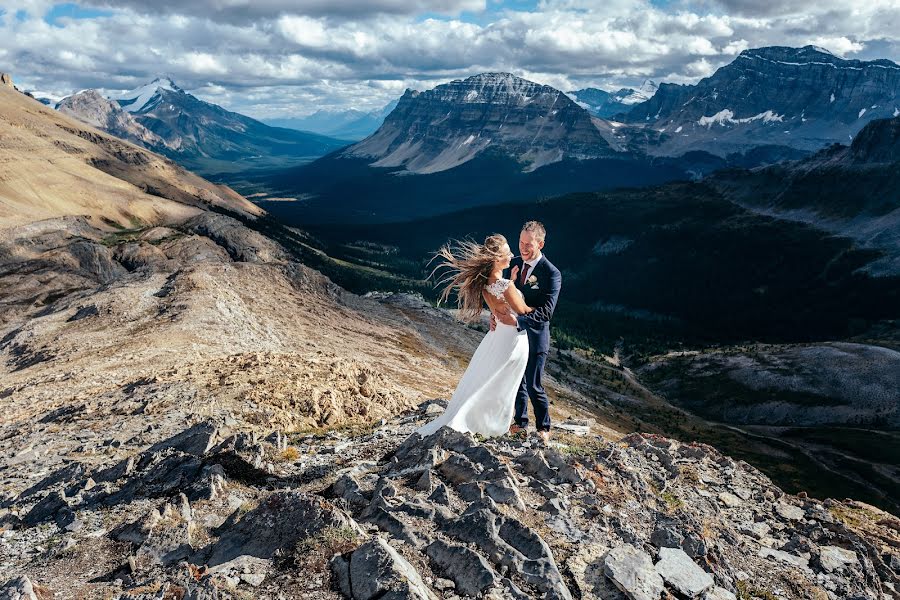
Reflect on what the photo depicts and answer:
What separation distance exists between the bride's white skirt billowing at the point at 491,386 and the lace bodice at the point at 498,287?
58.2 inches

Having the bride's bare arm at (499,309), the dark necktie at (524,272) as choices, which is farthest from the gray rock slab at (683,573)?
the dark necktie at (524,272)

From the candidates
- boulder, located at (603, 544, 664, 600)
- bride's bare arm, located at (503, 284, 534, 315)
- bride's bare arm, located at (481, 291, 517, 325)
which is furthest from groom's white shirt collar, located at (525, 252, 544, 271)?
boulder, located at (603, 544, 664, 600)

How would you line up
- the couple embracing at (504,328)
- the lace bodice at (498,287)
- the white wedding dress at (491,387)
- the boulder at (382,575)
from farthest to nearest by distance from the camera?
the white wedding dress at (491,387)
the couple embracing at (504,328)
the lace bodice at (498,287)
the boulder at (382,575)

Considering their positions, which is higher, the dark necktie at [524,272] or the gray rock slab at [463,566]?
the dark necktie at [524,272]

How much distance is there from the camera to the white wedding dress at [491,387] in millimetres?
15906

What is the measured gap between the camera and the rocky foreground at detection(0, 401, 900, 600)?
368 inches

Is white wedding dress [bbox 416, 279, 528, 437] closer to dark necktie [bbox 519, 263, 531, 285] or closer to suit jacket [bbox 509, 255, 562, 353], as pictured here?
suit jacket [bbox 509, 255, 562, 353]

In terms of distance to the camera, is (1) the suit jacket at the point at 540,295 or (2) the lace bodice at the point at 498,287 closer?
(2) the lace bodice at the point at 498,287

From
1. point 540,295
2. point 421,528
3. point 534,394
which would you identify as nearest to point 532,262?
point 540,295

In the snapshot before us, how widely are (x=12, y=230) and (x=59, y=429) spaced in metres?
99.8

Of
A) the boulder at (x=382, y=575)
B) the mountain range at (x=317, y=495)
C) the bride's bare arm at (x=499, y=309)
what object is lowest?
the mountain range at (x=317, y=495)

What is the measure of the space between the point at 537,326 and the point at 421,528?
6.78m

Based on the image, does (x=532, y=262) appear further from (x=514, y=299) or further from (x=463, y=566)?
(x=463, y=566)

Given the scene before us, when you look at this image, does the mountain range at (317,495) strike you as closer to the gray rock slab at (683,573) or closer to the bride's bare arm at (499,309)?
the gray rock slab at (683,573)
